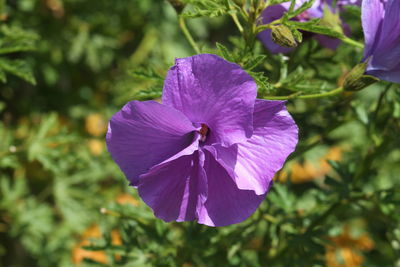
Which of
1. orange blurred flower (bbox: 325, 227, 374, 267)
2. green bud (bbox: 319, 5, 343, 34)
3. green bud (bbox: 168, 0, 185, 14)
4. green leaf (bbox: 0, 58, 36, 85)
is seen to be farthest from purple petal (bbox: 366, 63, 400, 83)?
orange blurred flower (bbox: 325, 227, 374, 267)

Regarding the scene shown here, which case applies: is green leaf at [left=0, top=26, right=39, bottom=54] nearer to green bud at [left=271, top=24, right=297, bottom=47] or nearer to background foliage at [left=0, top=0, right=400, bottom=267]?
background foliage at [left=0, top=0, right=400, bottom=267]

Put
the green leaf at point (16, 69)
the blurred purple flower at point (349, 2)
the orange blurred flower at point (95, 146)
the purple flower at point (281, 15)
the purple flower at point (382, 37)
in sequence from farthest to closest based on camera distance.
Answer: the orange blurred flower at point (95, 146) → the green leaf at point (16, 69) → the blurred purple flower at point (349, 2) → the purple flower at point (281, 15) → the purple flower at point (382, 37)

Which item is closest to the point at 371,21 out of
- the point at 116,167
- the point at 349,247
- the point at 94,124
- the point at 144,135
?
the point at 144,135

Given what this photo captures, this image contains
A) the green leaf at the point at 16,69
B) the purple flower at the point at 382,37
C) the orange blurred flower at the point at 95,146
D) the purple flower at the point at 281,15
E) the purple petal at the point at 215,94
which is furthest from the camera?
the orange blurred flower at the point at 95,146

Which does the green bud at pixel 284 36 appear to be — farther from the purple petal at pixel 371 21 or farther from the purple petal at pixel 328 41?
the purple petal at pixel 328 41

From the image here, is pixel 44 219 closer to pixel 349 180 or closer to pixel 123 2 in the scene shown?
pixel 123 2

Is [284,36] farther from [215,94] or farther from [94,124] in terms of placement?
[94,124]

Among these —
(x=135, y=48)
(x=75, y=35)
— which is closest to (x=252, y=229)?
(x=75, y=35)

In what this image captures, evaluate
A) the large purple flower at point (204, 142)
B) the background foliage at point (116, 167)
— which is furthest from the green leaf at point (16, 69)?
the large purple flower at point (204, 142)
